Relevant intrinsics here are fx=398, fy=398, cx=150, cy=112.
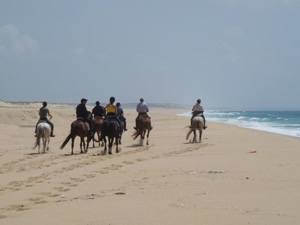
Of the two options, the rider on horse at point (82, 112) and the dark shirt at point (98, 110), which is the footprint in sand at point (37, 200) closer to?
the rider on horse at point (82, 112)

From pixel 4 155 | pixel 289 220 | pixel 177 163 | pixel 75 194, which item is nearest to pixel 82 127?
pixel 4 155

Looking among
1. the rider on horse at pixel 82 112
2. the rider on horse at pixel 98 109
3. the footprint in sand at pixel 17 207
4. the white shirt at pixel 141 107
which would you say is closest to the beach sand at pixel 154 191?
the footprint in sand at pixel 17 207

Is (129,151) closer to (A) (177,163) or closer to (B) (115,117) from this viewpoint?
(B) (115,117)

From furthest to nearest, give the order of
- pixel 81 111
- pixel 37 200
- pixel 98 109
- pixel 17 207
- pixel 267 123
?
pixel 267 123
pixel 98 109
pixel 81 111
pixel 37 200
pixel 17 207

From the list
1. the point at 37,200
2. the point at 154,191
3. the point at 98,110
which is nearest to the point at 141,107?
the point at 98,110

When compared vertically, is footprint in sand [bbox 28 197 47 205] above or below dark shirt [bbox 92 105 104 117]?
below

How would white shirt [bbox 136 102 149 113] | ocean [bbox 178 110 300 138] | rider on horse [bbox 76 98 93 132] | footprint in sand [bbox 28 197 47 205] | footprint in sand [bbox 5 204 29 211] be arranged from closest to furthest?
footprint in sand [bbox 5 204 29 211]
footprint in sand [bbox 28 197 47 205]
rider on horse [bbox 76 98 93 132]
white shirt [bbox 136 102 149 113]
ocean [bbox 178 110 300 138]

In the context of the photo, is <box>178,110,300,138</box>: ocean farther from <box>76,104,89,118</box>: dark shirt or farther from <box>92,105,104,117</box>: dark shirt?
<box>76,104,89,118</box>: dark shirt

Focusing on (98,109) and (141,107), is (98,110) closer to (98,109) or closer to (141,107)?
(98,109)

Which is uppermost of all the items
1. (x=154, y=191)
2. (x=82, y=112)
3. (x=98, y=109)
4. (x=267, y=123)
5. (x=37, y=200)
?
(x=98, y=109)

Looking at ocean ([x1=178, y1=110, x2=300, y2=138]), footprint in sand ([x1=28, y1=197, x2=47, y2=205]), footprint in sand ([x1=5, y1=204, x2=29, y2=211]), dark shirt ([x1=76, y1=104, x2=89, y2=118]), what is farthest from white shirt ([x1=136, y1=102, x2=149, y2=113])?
ocean ([x1=178, y1=110, x2=300, y2=138])

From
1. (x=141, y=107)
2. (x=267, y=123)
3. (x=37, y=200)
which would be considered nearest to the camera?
(x=37, y=200)

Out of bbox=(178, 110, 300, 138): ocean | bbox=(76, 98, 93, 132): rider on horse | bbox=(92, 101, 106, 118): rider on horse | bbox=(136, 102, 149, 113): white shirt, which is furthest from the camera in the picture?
bbox=(178, 110, 300, 138): ocean

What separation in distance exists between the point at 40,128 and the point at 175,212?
11.2 m
